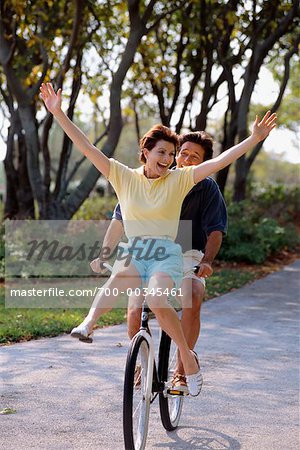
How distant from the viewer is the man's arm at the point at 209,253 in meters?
5.69

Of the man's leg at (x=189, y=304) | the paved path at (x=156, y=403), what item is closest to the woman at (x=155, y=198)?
the man's leg at (x=189, y=304)

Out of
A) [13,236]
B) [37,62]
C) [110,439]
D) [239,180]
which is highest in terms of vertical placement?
[37,62]

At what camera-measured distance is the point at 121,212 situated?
5.57 meters

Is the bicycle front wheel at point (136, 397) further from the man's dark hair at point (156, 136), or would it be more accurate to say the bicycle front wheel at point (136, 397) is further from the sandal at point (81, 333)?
the man's dark hair at point (156, 136)

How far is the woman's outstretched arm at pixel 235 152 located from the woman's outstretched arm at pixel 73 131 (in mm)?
579

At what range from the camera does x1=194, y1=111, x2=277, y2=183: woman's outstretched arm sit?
212 inches

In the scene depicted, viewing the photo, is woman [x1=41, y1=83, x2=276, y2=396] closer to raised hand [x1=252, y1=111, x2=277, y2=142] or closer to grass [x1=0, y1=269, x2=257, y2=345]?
raised hand [x1=252, y1=111, x2=277, y2=142]

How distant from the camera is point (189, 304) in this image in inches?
231

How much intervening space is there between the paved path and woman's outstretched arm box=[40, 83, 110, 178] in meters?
1.71

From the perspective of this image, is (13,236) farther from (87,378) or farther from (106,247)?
(106,247)

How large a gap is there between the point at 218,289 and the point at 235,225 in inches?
171

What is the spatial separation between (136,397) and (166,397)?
0.55 m

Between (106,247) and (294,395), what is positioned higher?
(106,247)

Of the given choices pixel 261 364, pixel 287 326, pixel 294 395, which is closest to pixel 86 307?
pixel 287 326
